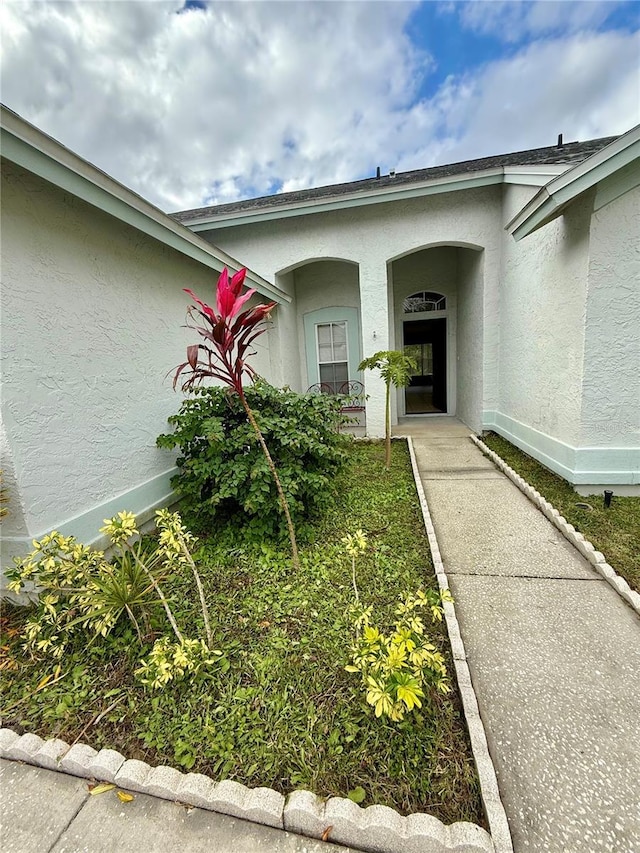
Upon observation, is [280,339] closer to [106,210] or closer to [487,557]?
[106,210]

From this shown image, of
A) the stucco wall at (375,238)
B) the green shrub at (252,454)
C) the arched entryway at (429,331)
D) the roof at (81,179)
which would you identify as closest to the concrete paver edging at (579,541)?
the green shrub at (252,454)

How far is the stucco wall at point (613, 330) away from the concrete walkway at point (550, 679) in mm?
1381

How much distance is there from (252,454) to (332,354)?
5555mm

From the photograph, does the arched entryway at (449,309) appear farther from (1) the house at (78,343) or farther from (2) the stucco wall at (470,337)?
(1) the house at (78,343)

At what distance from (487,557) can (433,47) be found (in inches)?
337

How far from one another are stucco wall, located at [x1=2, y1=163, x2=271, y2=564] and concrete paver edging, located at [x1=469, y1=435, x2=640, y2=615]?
13.0 feet

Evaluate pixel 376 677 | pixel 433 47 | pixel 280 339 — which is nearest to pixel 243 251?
pixel 280 339

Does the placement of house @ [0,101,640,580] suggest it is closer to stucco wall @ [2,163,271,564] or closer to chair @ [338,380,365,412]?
stucco wall @ [2,163,271,564]

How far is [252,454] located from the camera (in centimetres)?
301

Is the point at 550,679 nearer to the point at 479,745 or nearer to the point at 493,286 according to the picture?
the point at 479,745

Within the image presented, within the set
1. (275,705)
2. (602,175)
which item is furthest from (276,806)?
(602,175)

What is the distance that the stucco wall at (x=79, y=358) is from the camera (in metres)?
2.31

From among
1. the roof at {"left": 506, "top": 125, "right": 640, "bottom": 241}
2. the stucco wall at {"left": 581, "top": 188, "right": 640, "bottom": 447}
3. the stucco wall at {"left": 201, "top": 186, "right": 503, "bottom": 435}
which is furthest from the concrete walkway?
the stucco wall at {"left": 201, "top": 186, "right": 503, "bottom": 435}

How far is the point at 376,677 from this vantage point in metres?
1.51
